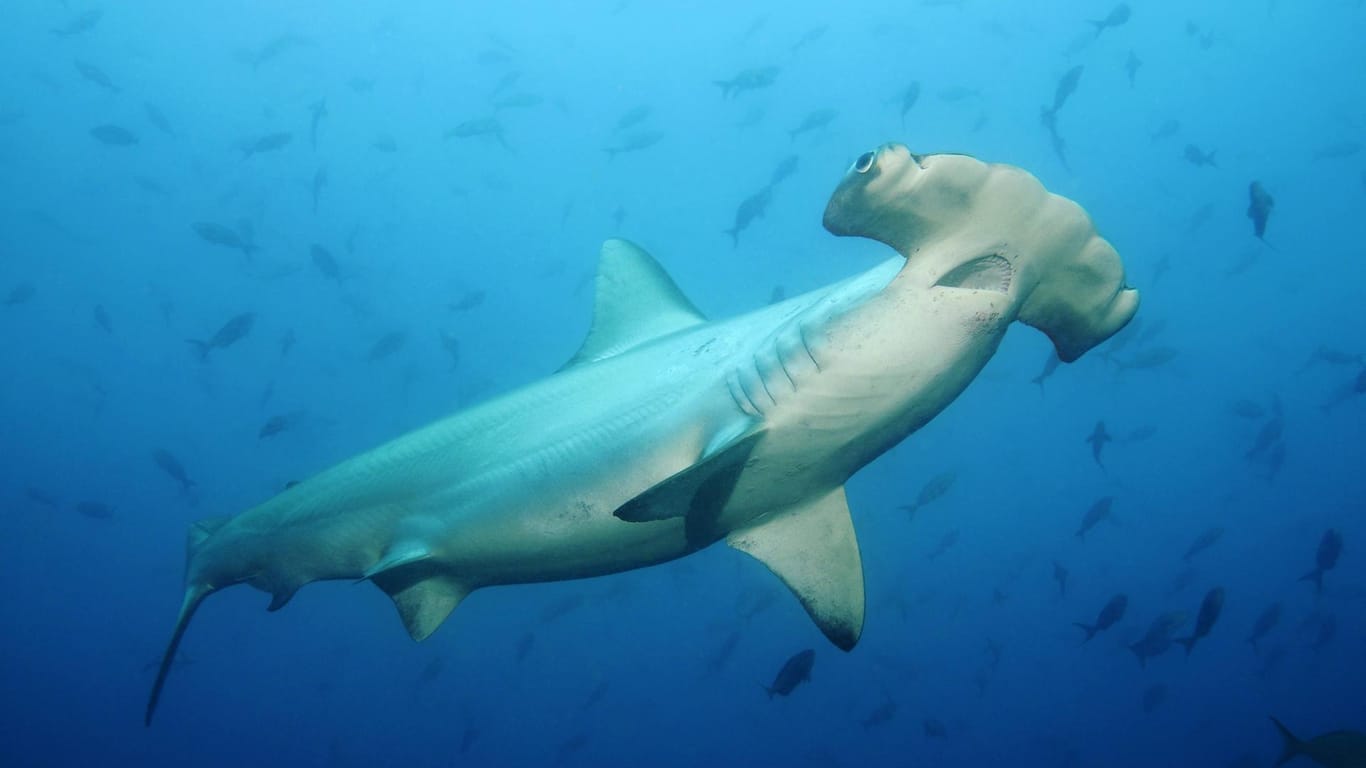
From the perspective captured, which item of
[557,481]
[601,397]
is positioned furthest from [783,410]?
[557,481]

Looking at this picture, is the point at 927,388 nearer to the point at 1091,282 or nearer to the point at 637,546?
the point at 1091,282

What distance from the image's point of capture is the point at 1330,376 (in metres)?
49.5

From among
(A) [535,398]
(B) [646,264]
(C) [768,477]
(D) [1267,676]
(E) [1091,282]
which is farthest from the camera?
(D) [1267,676]

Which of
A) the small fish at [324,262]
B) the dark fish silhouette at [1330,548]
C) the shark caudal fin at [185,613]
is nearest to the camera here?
the shark caudal fin at [185,613]

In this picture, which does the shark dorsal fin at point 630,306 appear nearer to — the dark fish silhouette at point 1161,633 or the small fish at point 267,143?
the dark fish silhouette at point 1161,633

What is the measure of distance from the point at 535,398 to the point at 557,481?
0.45 metres

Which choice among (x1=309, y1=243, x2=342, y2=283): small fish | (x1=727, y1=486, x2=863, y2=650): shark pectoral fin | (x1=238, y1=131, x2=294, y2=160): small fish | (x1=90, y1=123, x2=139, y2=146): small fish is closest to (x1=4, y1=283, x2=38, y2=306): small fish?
(x1=90, y1=123, x2=139, y2=146): small fish

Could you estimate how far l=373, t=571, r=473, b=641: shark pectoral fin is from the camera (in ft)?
12.0

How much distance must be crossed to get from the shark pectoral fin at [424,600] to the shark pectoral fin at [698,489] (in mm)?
1573

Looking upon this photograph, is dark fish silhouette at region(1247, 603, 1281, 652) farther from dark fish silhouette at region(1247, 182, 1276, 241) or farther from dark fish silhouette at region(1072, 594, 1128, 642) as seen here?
dark fish silhouette at region(1247, 182, 1276, 241)

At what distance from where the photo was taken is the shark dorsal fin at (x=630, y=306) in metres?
3.73

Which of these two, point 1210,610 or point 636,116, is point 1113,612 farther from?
point 636,116

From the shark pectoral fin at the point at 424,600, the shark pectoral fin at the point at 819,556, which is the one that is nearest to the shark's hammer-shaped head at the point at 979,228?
the shark pectoral fin at the point at 819,556

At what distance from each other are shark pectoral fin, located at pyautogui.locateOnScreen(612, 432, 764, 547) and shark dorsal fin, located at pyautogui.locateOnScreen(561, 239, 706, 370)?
113cm
